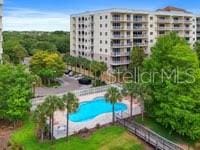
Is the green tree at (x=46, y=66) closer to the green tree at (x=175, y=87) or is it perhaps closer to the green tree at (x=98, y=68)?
the green tree at (x=98, y=68)

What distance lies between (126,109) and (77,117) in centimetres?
701

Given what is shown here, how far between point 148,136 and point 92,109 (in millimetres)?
11919

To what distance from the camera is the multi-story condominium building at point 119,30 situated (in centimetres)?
6925

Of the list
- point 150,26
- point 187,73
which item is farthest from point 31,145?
point 150,26

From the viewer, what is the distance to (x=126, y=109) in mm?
45094

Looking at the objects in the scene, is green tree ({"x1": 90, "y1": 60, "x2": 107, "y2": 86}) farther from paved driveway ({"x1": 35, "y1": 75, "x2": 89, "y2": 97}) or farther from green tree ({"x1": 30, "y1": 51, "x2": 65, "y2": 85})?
green tree ({"x1": 30, "y1": 51, "x2": 65, "y2": 85})

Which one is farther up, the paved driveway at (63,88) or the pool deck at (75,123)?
the paved driveway at (63,88)

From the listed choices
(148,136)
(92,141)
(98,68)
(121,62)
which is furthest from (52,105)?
(121,62)

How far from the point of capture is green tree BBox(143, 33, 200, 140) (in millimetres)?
35531

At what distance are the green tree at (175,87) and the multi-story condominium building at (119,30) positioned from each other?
94.3ft

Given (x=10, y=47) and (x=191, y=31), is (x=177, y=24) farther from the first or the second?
(x=10, y=47)

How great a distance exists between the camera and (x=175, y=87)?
37.0m

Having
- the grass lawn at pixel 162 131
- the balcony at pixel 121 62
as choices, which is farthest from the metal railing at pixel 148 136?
the balcony at pixel 121 62

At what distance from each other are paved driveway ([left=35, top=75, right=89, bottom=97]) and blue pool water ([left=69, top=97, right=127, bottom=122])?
8.39m
